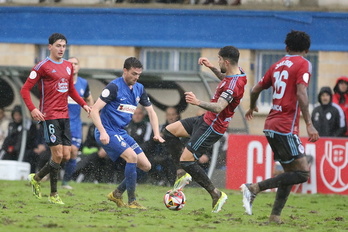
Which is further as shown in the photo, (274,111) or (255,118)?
(255,118)

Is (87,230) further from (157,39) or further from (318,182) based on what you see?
(157,39)

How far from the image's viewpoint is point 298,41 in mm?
11234

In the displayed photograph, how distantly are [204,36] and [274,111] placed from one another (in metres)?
13.9

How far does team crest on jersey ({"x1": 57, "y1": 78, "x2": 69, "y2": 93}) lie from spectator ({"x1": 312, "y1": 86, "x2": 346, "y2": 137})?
21.4 ft

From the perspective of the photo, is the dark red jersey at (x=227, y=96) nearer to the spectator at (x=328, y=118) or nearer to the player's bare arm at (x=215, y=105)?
the player's bare arm at (x=215, y=105)

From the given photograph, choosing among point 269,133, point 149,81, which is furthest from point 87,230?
point 149,81

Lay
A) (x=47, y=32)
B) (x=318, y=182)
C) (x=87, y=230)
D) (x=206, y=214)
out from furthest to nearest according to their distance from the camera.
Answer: (x=47, y=32), (x=318, y=182), (x=206, y=214), (x=87, y=230)

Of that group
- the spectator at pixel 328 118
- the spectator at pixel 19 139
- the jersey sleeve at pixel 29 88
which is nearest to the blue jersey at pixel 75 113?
the spectator at pixel 19 139

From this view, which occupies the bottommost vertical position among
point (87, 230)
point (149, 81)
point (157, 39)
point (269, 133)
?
point (87, 230)

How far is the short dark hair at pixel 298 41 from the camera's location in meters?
11.2

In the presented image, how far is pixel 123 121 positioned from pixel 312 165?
19.6 feet

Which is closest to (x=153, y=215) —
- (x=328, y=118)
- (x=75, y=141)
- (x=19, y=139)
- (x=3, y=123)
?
(x=75, y=141)

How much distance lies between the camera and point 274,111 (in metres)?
11.4

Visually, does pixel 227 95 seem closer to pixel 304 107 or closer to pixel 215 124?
pixel 215 124
